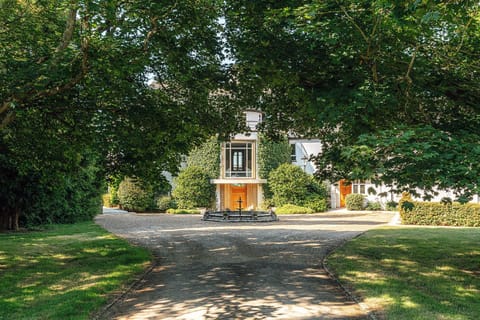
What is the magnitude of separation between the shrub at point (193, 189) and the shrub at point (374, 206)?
1375cm

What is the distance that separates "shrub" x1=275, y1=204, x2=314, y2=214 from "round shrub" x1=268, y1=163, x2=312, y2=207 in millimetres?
976

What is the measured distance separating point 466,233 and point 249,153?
63.2ft

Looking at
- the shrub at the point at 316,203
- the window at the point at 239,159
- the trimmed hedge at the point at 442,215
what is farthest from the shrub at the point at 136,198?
the trimmed hedge at the point at 442,215

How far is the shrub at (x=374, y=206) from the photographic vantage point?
33562mm

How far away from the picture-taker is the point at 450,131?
845 cm

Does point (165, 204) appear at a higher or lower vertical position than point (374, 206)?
higher

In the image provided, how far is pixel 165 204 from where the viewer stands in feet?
109

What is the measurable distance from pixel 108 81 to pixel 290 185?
24154mm

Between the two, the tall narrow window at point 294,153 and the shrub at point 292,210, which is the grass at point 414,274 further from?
the tall narrow window at point 294,153

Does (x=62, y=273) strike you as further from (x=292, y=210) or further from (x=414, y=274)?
Answer: (x=292, y=210)

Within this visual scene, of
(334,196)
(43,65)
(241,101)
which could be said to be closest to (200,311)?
(43,65)

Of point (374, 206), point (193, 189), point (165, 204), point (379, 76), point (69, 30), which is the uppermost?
point (69, 30)

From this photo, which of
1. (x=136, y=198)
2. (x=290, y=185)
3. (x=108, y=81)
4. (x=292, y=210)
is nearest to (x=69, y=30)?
(x=108, y=81)

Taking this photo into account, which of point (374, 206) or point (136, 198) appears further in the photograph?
point (374, 206)
